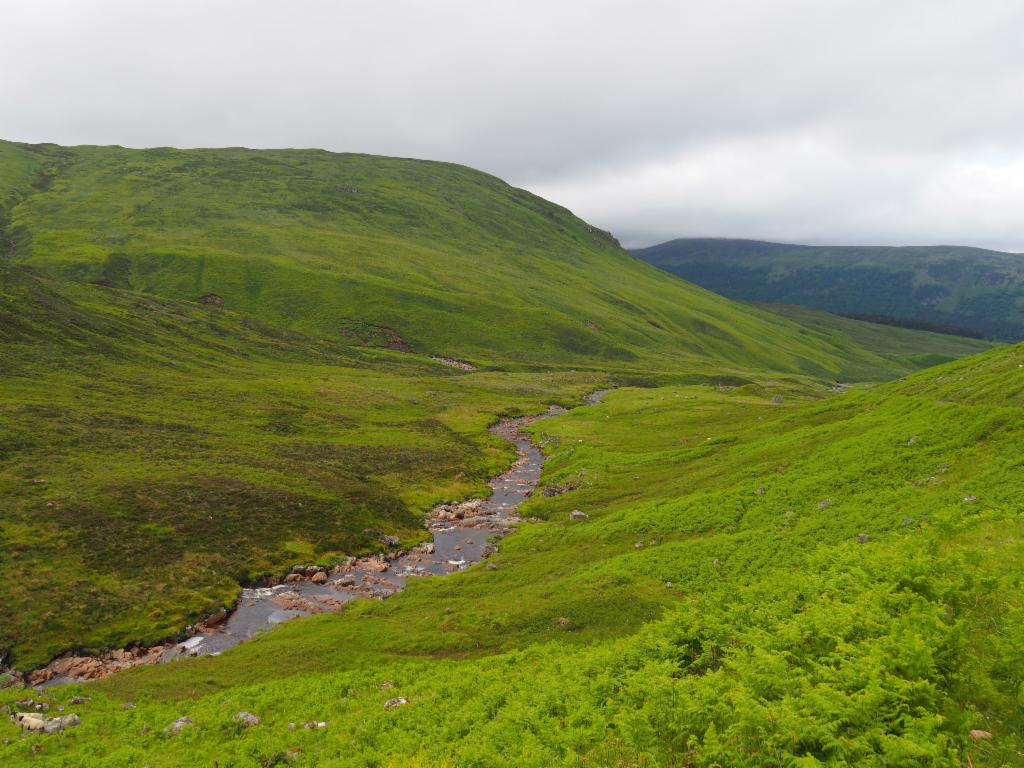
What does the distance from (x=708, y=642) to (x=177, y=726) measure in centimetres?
2416

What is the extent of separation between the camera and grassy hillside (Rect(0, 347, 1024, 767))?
15.9 m

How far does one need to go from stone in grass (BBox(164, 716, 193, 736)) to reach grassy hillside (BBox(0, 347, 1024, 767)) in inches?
31.7

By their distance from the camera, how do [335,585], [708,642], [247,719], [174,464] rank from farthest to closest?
[174,464]
[335,585]
[247,719]
[708,642]

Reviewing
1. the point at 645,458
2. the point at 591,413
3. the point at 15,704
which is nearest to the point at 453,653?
the point at 15,704

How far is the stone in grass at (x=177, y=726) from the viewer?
27.1 m

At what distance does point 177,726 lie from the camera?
2734 centimetres

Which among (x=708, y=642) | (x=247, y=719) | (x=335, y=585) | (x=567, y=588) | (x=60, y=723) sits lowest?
(x=335, y=585)

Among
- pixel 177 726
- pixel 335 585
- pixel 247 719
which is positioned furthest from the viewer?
pixel 335 585

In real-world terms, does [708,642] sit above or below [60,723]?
above

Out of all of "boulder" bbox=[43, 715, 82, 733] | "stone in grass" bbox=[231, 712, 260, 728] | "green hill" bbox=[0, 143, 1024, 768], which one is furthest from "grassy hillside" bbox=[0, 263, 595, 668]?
"stone in grass" bbox=[231, 712, 260, 728]

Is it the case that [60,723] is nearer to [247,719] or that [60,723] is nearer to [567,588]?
[247,719]

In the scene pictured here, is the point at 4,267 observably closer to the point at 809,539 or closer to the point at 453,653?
the point at 453,653

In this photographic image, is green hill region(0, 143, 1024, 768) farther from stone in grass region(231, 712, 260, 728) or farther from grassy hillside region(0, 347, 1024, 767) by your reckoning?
stone in grass region(231, 712, 260, 728)

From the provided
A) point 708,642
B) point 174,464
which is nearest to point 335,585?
point 174,464
